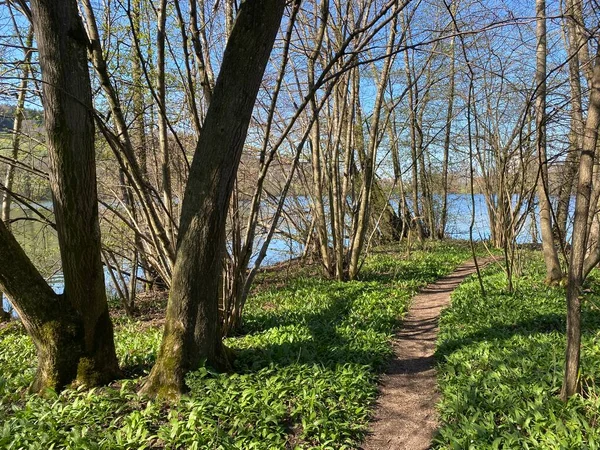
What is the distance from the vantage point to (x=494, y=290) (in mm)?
6797

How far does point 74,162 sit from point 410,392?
3.55 metres

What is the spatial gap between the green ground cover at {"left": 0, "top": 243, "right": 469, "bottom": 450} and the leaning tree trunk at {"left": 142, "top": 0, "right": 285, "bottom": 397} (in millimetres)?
231

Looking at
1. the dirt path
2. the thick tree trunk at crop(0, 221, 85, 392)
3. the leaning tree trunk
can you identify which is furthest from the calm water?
the leaning tree trunk

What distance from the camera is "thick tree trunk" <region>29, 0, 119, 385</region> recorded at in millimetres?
3150

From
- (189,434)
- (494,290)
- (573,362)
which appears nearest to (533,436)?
(573,362)

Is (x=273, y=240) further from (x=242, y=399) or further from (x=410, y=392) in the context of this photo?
(x=242, y=399)

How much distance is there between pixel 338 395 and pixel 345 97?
6.34m

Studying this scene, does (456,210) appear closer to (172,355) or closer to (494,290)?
(494,290)

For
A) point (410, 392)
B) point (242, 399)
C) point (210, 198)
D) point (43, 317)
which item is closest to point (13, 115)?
point (43, 317)

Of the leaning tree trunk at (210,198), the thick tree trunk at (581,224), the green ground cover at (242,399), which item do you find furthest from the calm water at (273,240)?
the thick tree trunk at (581,224)

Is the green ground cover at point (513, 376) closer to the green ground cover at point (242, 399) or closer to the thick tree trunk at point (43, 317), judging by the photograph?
the green ground cover at point (242, 399)

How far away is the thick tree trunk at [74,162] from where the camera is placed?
10.3 feet

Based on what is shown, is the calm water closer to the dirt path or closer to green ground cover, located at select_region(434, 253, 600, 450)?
green ground cover, located at select_region(434, 253, 600, 450)

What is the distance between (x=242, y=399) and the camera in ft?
10.9
